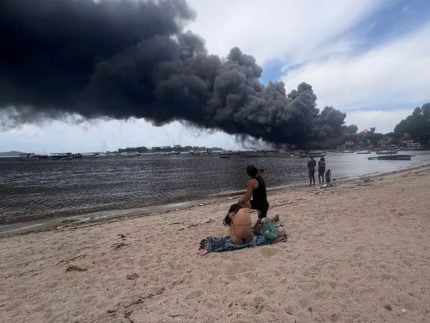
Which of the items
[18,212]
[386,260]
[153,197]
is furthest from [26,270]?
[153,197]

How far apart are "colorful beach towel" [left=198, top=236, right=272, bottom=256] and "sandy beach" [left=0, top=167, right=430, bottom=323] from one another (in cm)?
24

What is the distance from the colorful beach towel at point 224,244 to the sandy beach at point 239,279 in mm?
241

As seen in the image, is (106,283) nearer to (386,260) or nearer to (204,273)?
(204,273)

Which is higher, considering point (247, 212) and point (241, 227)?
point (247, 212)

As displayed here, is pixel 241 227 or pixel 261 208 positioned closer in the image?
pixel 241 227

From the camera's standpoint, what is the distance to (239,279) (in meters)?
5.96

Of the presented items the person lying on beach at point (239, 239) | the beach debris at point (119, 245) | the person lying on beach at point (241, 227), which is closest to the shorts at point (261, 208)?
the person lying on beach at point (239, 239)

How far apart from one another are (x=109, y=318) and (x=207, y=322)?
5.37ft

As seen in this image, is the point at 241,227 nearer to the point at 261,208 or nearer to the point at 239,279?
the point at 261,208

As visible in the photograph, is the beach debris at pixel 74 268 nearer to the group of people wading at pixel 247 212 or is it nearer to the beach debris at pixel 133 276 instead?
the beach debris at pixel 133 276

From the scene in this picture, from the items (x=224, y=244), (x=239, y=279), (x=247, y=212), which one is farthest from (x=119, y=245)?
(x=239, y=279)

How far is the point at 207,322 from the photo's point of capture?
4.58 m

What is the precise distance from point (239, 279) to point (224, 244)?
193 cm

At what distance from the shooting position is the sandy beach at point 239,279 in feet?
15.6
